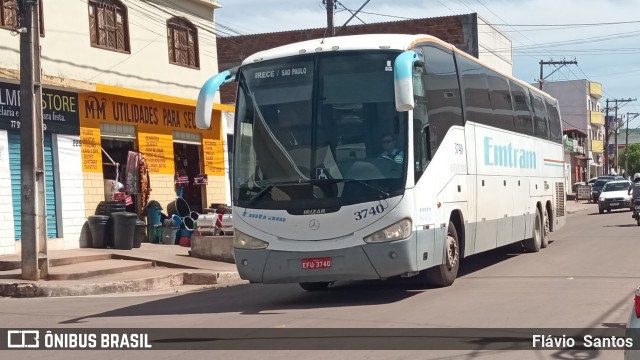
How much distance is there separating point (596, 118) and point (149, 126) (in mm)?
84994

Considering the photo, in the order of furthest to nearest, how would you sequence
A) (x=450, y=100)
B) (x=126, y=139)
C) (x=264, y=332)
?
1. (x=126, y=139)
2. (x=450, y=100)
3. (x=264, y=332)

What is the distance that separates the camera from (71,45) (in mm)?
20062

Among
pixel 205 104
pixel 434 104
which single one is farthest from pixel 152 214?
pixel 434 104

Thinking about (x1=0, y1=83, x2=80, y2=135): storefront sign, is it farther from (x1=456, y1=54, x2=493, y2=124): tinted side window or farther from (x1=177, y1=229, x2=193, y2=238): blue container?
(x1=456, y1=54, x2=493, y2=124): tinted side window

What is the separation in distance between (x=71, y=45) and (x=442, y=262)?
39.4 ft

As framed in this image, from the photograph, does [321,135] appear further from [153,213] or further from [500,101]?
[153,213]

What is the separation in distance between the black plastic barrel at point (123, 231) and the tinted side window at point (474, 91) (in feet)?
30.3

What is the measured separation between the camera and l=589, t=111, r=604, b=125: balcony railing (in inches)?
3807

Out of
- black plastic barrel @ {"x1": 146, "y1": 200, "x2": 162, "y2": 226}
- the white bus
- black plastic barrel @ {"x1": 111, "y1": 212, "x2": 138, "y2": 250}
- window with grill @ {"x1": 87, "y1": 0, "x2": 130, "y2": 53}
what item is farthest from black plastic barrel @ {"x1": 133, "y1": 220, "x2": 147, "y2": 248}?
the white bus

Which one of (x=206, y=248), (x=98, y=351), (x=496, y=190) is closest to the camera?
(x=98, y=351)

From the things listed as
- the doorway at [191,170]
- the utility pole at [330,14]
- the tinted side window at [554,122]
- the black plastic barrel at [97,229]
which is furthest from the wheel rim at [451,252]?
the utility pole at [330,14]

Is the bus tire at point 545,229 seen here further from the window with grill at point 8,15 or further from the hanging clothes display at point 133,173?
the window with grill at point 8,15

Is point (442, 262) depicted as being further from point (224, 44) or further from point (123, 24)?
point (224, 44)

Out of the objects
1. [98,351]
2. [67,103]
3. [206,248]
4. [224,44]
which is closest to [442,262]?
[98,351]
